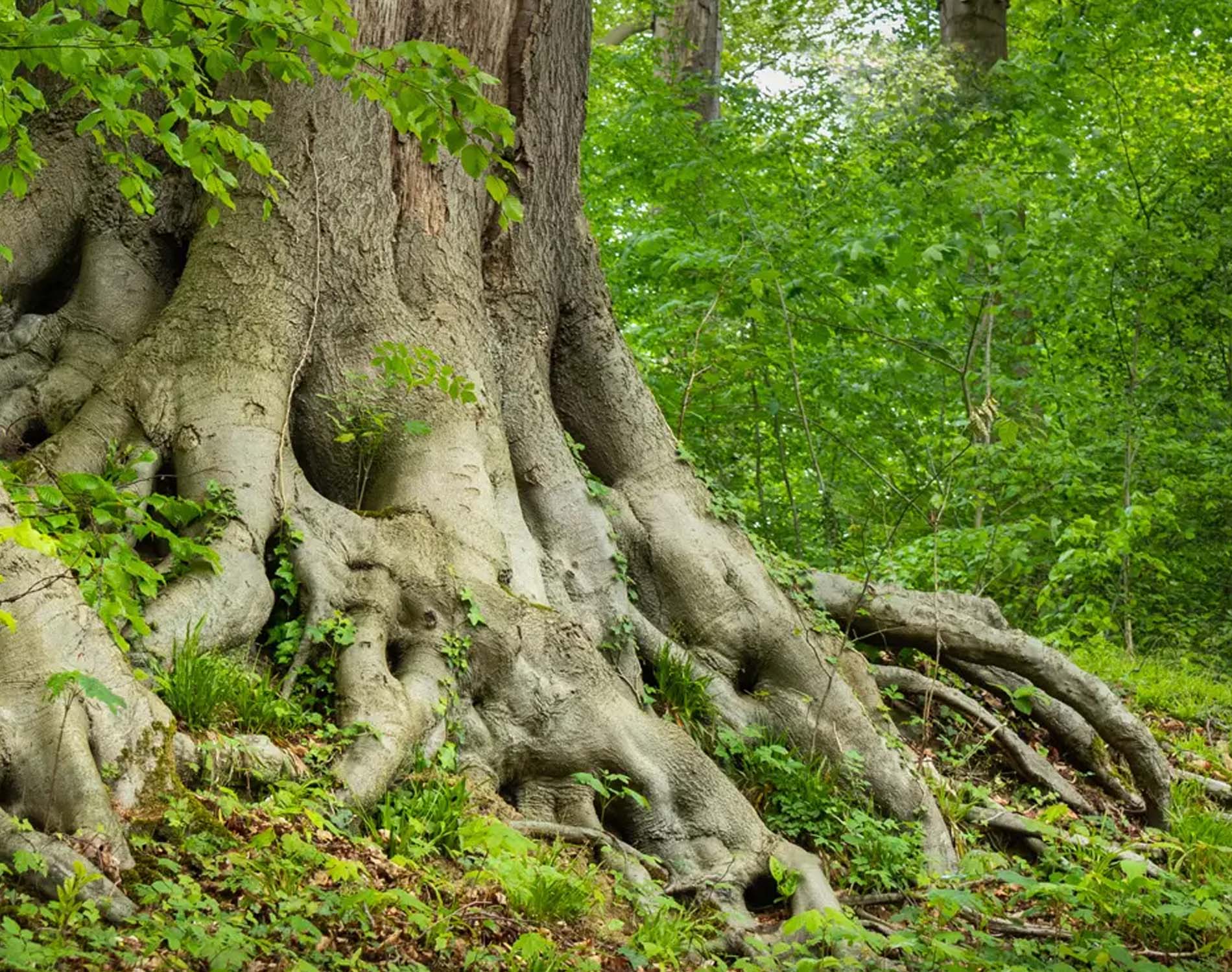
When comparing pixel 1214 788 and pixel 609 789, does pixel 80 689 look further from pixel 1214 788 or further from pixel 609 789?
pixel 1214 788

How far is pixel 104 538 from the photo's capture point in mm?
3816

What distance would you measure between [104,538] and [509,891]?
1.75 metres

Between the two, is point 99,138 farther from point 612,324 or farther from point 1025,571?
point 1025,571

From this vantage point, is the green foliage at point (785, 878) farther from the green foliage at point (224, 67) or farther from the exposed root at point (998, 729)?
the green foliage at point (224, 67)

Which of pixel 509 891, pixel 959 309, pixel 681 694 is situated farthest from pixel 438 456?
pixel 959 309

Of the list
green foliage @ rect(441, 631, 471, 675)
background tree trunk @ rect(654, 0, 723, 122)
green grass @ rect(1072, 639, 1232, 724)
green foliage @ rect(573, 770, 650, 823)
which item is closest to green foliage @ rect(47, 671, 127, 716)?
green foliage @ rect(441, 631, 471, 675)

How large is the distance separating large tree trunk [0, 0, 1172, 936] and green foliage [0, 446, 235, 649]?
121 millimetres

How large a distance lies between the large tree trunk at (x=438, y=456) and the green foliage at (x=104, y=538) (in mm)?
121

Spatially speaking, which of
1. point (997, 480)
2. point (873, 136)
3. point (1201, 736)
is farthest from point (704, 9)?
point (1201, 736)

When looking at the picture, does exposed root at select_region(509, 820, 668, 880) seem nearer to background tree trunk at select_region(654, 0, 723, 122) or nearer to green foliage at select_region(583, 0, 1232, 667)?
green foliage at select_region(583, 0, 1232, 667)

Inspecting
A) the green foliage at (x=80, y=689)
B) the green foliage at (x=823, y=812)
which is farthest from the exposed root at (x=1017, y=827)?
the green foliage at (x=80, y=689)

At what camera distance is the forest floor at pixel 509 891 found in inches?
127

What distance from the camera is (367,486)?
5844mm

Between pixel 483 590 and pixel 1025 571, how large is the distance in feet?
19.9
